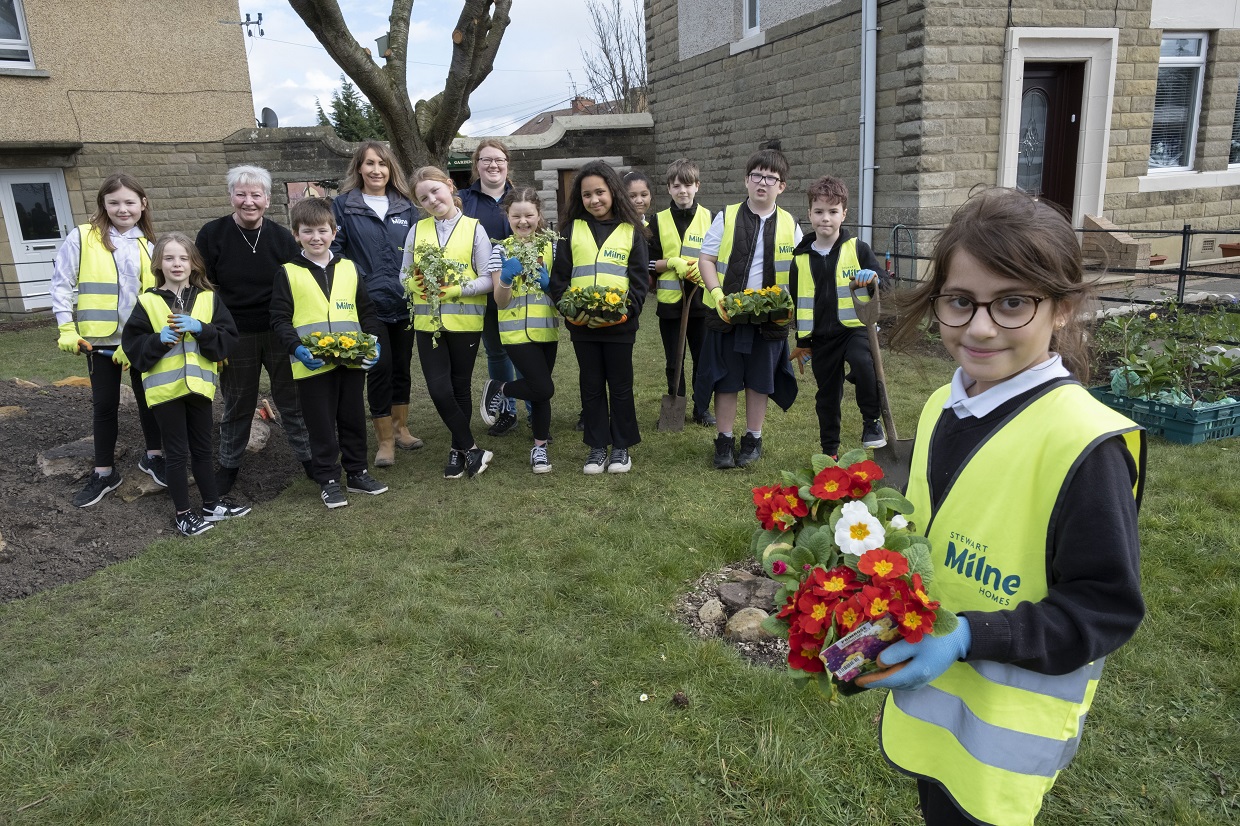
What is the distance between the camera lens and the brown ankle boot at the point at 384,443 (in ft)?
20.3

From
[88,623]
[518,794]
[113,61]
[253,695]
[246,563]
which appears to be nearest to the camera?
[518,794]

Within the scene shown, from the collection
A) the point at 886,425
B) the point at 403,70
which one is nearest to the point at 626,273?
the point at 886,425

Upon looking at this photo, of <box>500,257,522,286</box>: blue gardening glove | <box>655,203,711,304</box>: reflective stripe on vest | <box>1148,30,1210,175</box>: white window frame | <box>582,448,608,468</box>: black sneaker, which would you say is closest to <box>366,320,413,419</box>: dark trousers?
<box>500,257,522,286</box>: blue gardening glove

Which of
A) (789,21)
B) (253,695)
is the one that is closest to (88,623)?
(253,695)

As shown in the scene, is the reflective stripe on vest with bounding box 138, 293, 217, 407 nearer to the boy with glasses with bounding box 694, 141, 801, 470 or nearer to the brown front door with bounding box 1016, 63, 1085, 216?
the boy with glasses with bounding box 694, 141, 801, 470

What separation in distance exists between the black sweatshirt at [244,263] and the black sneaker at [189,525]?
4.18ft

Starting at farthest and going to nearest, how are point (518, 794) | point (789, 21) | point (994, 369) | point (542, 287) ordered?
point (789, 21), point (542, 287), point (518, 794), point (994, 369)

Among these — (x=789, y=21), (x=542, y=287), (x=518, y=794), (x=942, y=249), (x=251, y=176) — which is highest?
(x=789, y=21)

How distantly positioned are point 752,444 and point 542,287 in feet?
5.98

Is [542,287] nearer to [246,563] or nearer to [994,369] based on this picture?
[246,563]

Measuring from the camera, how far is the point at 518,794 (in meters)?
2.74

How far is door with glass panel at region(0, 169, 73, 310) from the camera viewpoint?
1507cm

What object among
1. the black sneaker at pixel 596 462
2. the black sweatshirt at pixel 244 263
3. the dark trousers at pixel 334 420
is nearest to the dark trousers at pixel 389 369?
the dark trousers at pixel 334 420

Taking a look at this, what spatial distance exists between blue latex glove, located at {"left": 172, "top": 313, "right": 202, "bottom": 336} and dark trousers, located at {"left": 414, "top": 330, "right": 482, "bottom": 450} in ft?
4.52
